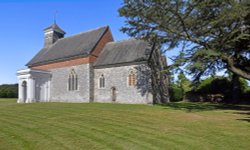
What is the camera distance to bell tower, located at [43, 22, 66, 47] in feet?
127

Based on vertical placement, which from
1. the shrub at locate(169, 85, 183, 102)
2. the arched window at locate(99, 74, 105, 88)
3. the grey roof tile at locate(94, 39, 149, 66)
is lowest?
the shrub at locate(169, 85, 183, 102)

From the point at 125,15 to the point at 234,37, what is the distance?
8099 millimetres

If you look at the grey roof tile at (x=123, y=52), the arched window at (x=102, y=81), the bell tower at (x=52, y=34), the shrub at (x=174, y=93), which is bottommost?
the shrub at (x=174, y=93)

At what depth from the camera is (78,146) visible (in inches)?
285

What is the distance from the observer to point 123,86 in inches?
1071

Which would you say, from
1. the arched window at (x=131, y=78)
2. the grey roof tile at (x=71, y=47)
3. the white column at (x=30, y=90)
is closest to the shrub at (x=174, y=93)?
the arched window at (x=131, y=78)

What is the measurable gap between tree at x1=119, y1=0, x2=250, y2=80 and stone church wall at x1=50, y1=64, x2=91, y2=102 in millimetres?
11880

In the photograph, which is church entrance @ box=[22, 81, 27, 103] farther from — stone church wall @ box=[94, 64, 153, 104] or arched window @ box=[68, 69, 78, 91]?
stone church wall @ box=[94, 64, 153, 104]

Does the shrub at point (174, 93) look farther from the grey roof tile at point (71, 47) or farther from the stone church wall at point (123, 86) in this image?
the grey roof tile at point (71, 47)

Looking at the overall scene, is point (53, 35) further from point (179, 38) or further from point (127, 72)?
point (179, 38)

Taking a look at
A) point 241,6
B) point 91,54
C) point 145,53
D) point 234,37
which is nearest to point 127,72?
point 145,53

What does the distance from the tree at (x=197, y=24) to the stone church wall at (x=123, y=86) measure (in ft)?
22.2

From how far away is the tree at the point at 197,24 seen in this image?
54.0 ft

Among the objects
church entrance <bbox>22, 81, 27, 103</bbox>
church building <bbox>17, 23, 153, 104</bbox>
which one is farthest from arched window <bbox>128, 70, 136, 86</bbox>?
church entrance <bbox>22, 81, 27, 103</bbox>
